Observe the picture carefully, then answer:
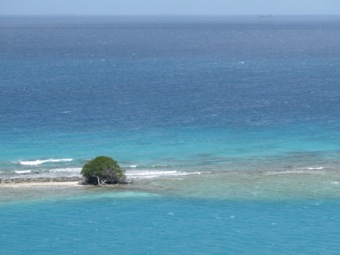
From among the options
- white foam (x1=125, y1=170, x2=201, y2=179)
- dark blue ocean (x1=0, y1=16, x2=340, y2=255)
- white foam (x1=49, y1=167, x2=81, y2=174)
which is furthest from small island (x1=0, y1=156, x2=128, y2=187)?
white foam (x1=49, y1=167, x2=81, y2=174)

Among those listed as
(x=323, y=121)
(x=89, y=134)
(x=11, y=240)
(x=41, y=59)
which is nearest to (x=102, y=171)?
(x=11, y=240)

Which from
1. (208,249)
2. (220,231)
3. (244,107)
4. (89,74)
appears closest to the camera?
(208,249)

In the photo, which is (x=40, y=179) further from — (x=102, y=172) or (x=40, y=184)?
(x=102, y=172)

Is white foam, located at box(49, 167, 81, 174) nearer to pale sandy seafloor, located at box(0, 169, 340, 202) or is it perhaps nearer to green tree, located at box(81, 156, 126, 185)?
pale sandy seafloor, located at box(0, 169, 340, 202)

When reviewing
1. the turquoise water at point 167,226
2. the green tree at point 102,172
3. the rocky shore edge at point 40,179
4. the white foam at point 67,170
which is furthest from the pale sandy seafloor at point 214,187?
the white foam at point 67,170

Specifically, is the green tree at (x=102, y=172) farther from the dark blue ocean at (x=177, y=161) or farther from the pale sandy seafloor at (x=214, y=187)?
the dark blue ocean at (x=177, y=161)

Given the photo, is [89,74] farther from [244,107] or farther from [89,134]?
[89,134]
